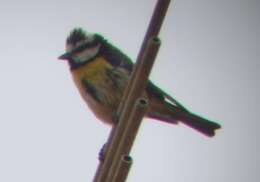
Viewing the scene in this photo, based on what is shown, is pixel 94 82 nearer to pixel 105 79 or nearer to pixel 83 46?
pixel 105 79

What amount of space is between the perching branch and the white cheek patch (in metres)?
2.68

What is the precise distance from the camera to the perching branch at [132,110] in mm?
879

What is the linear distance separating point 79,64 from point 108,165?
2.71 meters

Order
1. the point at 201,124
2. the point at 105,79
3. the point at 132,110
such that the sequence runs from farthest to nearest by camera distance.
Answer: the point at 105,79 → the point at 201,124 → the point at 132,110

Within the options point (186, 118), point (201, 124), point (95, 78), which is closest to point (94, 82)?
point (95, 78)

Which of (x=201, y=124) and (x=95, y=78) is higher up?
(x=95, y=78)

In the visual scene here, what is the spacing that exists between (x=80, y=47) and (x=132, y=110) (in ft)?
9.45

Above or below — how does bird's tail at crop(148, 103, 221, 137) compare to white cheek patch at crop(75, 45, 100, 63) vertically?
below

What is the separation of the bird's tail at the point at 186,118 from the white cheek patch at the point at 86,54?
716 mm

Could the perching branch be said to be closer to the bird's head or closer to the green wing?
the green wing

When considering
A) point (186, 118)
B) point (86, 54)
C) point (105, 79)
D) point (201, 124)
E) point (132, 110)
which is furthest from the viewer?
point (86, 54)

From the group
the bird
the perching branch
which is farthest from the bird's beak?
the perching branch

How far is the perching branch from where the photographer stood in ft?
2.89

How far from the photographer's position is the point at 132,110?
0.90m
